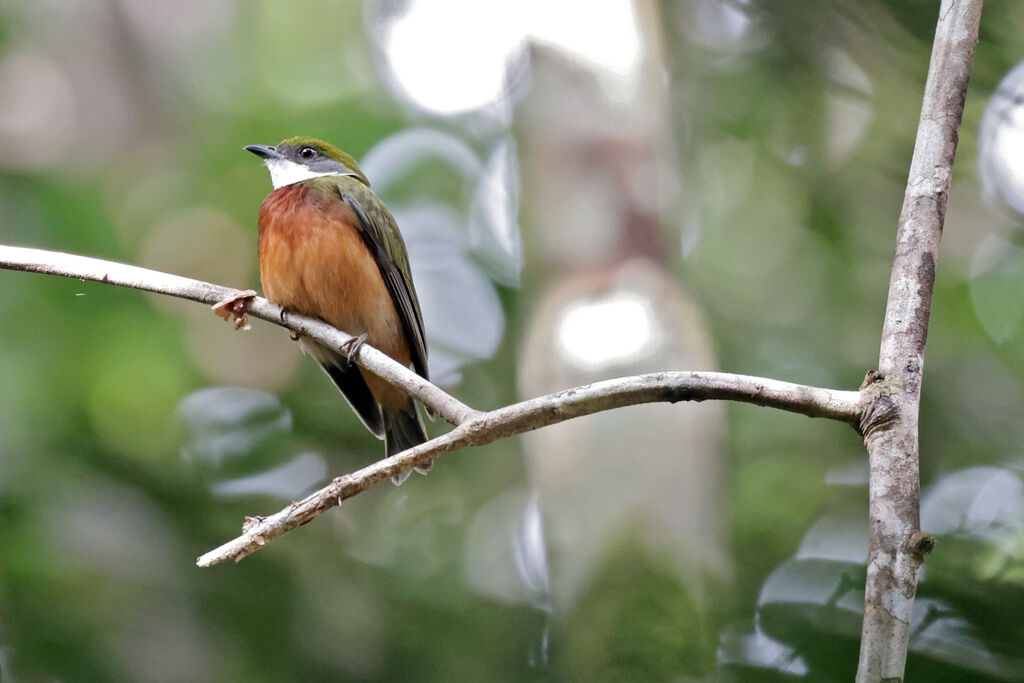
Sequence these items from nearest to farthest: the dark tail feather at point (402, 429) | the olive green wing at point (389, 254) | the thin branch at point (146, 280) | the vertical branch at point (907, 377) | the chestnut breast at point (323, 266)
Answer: the vertical branch at point (907, 377)
the thin branch at point (146, 280)
the chestnut breast at point (323, 266)
the olive green wing at point (389, 254)
the dark tail feather at point (402, 429)

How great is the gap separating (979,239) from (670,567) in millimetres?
3539

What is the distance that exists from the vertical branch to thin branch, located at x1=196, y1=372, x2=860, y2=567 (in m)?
0.11

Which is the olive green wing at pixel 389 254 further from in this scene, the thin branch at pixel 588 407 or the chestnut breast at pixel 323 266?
the thin branch at pixel 588 407

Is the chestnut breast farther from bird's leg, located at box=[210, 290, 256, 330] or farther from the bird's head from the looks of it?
bird's leg, located at box=[210, 290, 256, 330]

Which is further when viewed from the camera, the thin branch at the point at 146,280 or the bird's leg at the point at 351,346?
the bird's leg at the point at 351,346

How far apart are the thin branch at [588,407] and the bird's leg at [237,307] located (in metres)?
1.07

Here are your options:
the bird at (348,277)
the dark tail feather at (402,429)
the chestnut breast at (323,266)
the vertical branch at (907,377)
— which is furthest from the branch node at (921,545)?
the dark tail feather at (402,429)

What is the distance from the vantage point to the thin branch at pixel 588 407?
2246 millimetres

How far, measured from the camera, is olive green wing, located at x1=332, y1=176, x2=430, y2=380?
4.44 m

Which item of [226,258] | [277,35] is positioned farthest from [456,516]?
[277,35]

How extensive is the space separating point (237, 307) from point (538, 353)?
152 centimetres

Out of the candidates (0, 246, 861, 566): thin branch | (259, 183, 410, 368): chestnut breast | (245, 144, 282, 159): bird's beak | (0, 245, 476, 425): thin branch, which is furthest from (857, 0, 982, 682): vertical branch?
(245, 144, 282, 159): bird's beak

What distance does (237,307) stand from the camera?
3.36m

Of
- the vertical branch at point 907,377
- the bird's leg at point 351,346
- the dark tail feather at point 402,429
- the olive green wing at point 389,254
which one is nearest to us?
the vertical branch at point 907,377
